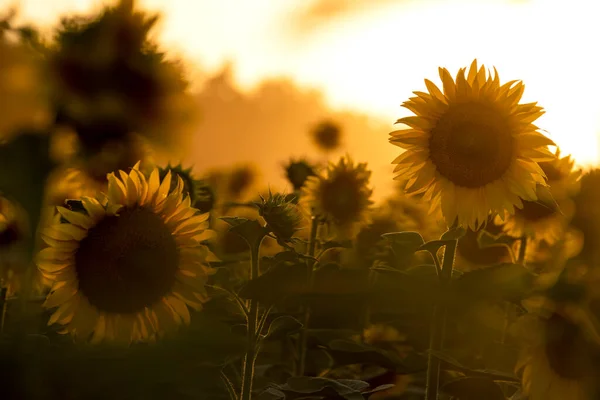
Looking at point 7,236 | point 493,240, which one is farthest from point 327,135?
point 7,236

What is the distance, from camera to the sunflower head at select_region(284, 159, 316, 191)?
433 cm

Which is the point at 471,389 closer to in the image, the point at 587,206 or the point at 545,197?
the point at 545,197

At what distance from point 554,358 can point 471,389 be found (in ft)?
2.17

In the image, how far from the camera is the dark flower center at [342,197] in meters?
4.12

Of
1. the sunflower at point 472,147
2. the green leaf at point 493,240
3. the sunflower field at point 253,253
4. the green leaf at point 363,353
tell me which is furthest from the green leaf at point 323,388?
the green leaf at point 493,240

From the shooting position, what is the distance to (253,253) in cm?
213

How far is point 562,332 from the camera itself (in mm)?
1252

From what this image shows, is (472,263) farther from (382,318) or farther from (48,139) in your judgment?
(48,139)

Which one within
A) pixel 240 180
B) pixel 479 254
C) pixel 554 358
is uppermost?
pixel 240 180

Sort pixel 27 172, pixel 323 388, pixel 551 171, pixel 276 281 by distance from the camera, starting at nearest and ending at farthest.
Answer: pixel 27 172
pixel 276 281
pixel 323 388
pixel 551 171

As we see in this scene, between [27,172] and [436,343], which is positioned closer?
[27,172]

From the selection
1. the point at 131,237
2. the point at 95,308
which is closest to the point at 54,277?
the point at 95,308

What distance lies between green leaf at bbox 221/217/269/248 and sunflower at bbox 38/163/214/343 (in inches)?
3.9

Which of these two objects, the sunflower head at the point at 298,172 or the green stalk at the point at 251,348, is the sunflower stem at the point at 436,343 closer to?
the green stalk at the point at 251,348
